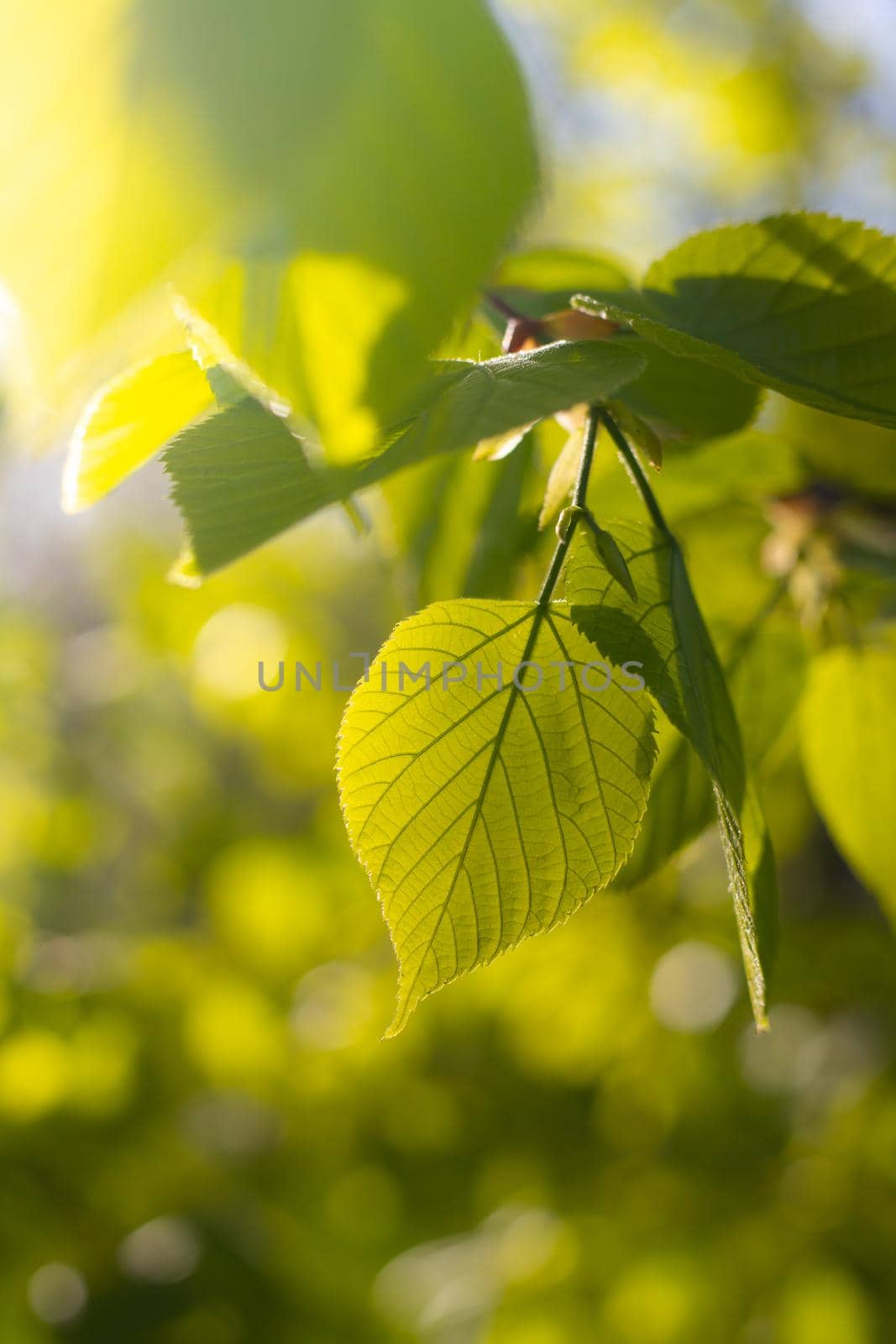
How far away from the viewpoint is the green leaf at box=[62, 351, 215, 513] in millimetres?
326

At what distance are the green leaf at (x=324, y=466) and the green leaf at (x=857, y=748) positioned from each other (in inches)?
13.7

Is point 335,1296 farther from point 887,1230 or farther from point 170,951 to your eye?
point 887,1230

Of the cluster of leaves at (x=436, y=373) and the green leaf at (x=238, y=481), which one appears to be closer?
the cluster of leaves at (x=436, y=373)

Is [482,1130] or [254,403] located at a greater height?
[254,403]

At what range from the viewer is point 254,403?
0.96ft

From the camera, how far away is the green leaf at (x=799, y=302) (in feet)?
1.08

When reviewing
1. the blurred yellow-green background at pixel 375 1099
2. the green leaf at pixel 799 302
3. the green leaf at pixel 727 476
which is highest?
the green leaf at pixel 727 476

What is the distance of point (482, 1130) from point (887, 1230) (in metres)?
0.45

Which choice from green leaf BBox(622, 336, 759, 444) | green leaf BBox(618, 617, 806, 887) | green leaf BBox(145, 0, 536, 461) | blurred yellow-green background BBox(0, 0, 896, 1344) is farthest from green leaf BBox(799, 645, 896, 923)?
green leaf BBox(145, 0, 536, 461)

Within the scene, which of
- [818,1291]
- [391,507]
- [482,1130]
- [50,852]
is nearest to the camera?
[391,507]

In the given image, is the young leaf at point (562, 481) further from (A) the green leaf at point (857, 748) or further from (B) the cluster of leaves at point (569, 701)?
(A) the green leaf at point (857, 748)

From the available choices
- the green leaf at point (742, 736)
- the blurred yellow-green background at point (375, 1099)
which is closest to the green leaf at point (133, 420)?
the green leaf at point (742, 736)

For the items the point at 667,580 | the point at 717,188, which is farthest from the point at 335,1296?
the point at 717,188

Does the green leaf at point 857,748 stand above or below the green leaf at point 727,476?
below
